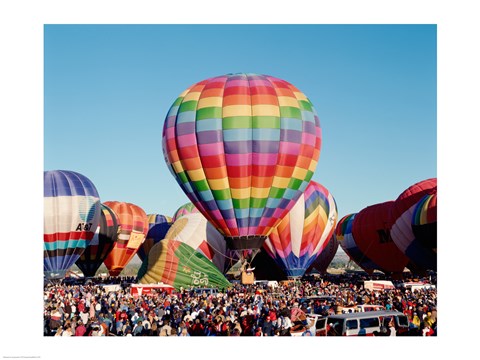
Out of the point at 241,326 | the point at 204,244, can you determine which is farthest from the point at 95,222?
the point at 241,326

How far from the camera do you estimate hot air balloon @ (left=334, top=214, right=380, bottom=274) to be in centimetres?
4009

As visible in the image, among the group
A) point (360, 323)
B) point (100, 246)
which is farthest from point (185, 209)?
point (360, 323)

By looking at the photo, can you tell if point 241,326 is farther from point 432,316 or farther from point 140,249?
point 140,249

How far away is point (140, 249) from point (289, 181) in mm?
23650

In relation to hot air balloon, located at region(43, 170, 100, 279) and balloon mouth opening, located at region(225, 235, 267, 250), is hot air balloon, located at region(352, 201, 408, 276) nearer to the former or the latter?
balloon mouth opening, located at region(225, 235, 267, 250)

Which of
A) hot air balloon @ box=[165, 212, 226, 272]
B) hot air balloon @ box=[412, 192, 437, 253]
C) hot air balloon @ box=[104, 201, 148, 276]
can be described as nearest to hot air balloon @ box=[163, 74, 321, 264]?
hot air balloon @ box=[165, 212, 226, 272]

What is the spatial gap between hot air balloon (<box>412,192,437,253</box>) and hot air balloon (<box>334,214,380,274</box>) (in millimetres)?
10449

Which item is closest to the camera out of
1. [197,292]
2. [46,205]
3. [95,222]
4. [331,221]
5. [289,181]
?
[197,292]

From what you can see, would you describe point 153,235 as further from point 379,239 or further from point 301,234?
point 301,234

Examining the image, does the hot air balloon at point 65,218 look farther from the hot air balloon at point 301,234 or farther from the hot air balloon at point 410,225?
the hot air balloon at point 410,225

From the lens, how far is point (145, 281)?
2478 cm

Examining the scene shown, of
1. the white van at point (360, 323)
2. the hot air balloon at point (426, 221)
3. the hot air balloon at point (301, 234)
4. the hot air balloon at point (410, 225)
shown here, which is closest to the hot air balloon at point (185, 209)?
the hot air balloon at point (301, 234)

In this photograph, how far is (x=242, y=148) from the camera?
23203 millimetres

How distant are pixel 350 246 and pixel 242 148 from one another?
2194 cm
